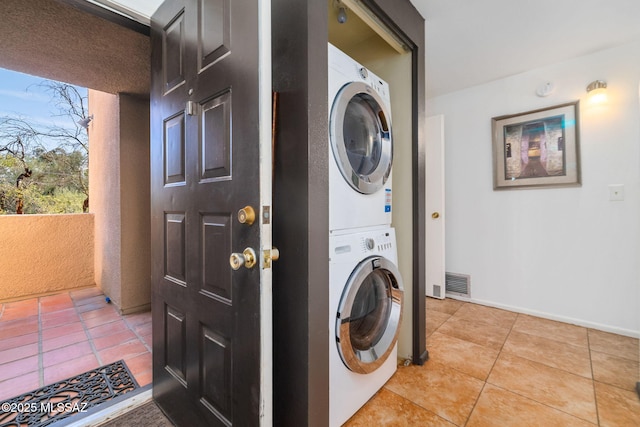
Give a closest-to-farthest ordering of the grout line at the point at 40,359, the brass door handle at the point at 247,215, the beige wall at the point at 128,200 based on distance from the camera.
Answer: the brass door handle at the point at 247,215 → the grout line at the point at 40,359 → the beige wall at the point at 128,200

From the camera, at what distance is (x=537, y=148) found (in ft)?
8.26

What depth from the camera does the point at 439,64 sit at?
244cm

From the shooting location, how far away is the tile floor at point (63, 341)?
1.69 metres

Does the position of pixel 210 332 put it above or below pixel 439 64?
below

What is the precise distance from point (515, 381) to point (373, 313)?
3.15ft

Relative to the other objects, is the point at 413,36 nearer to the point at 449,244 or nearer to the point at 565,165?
A: the point at 565,165

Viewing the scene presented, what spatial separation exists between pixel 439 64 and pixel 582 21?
93cm

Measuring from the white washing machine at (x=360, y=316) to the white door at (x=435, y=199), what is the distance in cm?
150

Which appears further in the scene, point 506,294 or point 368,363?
point 506,294

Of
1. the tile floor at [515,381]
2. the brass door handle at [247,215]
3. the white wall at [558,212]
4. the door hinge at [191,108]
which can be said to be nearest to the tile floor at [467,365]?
the tile floor at [515,381]

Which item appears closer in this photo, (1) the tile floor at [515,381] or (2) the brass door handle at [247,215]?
(2) the brass door handle at [247,215]

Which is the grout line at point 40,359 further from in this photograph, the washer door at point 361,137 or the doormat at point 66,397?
the washer door at point 361,137

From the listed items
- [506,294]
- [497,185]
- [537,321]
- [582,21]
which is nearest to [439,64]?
[582,21]

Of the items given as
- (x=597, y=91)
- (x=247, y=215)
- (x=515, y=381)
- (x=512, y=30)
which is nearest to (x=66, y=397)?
(x=247, y=215)
